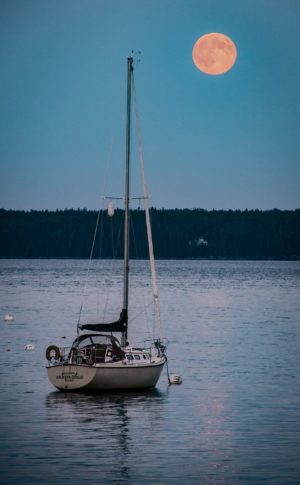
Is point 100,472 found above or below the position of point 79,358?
below

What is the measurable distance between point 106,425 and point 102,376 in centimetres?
358

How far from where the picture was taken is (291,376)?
51.2 m

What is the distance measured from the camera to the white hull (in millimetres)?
38594

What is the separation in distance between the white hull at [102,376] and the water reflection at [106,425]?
538mm

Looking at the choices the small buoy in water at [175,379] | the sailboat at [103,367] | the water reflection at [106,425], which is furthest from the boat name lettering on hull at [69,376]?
the small buoy in water at [175,379]

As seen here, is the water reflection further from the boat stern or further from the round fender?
the round fender

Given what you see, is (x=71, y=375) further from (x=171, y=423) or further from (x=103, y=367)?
(x=171, y=423)

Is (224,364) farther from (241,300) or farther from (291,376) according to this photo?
(241,300)

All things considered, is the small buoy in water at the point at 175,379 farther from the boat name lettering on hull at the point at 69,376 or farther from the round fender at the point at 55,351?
the boat name lettering on hull at the point at 69,376

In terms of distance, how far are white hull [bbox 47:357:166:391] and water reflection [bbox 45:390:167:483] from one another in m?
0.54

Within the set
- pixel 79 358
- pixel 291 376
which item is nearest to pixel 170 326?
pixel 291 376

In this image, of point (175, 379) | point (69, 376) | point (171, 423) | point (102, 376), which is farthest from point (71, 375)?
point (175, 379)

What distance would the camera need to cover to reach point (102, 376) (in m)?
38.6

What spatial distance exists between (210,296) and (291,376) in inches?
3552
